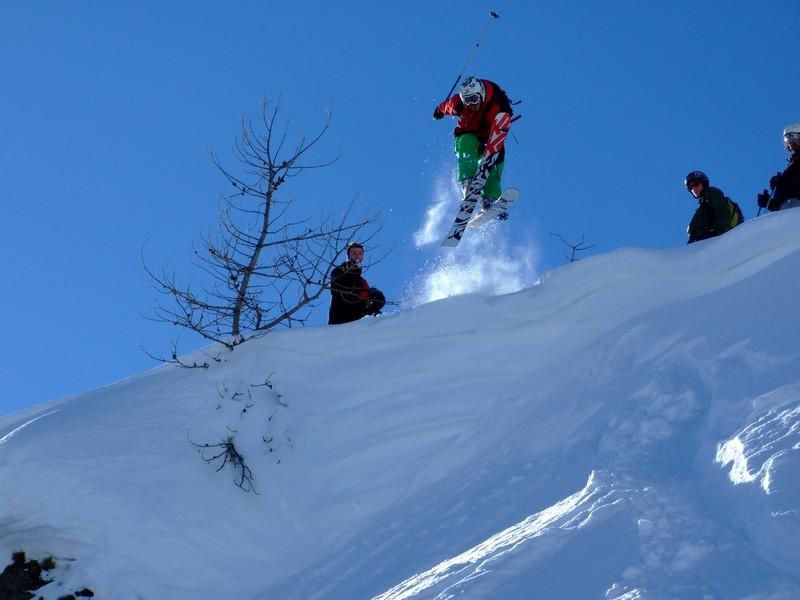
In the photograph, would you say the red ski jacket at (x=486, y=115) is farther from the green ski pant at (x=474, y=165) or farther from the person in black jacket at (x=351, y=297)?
the person in black jacket at (x=351, y=297)

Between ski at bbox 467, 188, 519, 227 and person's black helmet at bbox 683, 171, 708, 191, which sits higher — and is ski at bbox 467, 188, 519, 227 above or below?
above

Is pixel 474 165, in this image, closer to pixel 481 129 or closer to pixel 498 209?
pixel 481 129

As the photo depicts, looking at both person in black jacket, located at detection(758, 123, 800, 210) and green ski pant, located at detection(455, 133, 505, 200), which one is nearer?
person in black jacket, located at detection(758, 123, 800, 210)

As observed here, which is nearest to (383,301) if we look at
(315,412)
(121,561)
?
(315,412)

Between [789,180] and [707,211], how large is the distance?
99 cm

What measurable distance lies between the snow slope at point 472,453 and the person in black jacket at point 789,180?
185 cm

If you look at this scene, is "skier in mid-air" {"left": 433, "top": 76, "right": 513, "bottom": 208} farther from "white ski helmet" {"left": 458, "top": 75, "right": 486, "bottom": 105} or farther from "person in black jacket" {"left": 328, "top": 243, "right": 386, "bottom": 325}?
"person in black jacket" {"left": 328, "top": 243, "right": 386, "bottom": 325}

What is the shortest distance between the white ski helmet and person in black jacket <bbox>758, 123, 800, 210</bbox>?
300 centimetres

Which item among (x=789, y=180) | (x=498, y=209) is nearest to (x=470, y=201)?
(x=498, y=209)

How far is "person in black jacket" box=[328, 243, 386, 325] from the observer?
8961 millimetres

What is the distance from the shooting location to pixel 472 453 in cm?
663

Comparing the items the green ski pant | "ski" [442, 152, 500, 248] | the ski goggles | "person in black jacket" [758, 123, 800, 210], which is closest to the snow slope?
"person in black jacket" [758, 123, 800, 210]

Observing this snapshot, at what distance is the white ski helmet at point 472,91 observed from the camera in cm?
1062

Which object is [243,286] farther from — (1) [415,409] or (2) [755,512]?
(2) [755,512]
